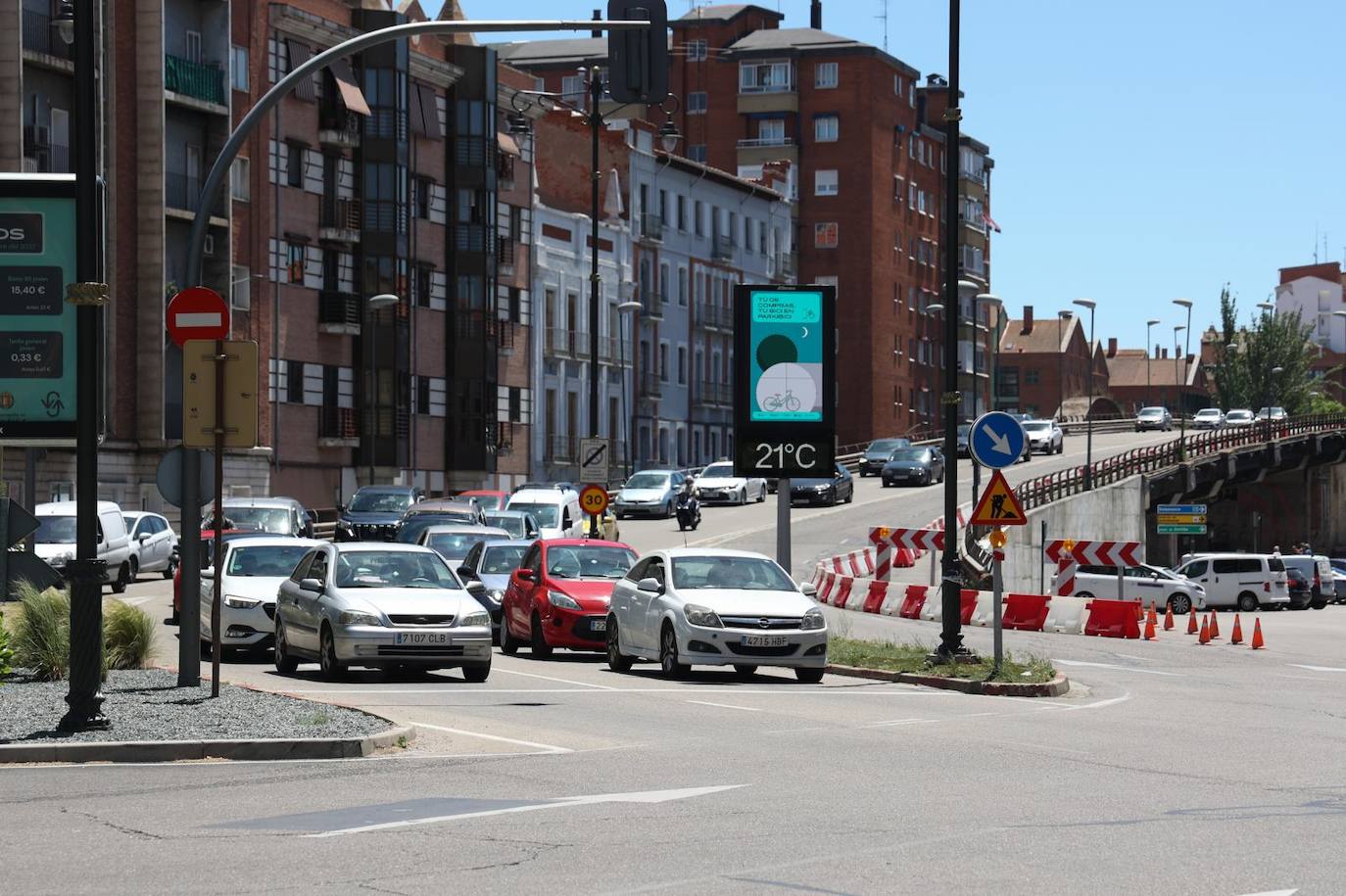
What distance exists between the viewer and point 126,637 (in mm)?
22312

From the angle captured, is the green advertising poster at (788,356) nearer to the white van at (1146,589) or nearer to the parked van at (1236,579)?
the white van at (1146,589)

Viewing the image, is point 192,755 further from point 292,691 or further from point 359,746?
point 292,691

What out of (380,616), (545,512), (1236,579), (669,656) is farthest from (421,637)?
(1236,579)

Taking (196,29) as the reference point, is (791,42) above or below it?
above

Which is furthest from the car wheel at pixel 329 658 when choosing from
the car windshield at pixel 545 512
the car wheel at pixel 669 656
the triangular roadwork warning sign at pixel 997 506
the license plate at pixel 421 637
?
the car windshield at pixel 545 512

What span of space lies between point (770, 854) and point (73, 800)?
4.40m

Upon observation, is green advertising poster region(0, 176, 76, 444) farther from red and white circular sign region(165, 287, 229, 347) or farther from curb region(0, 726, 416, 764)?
curb region(0, 726, 416, 764)

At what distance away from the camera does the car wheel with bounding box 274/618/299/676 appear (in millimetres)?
24391

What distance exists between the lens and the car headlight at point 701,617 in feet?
80.0

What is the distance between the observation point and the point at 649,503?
74375 mm

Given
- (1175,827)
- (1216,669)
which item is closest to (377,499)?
(1216,669)

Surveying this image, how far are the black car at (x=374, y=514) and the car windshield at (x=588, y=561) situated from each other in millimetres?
24681

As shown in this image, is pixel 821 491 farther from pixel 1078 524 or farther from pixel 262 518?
pixel 262 518

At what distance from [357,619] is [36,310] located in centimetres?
619
